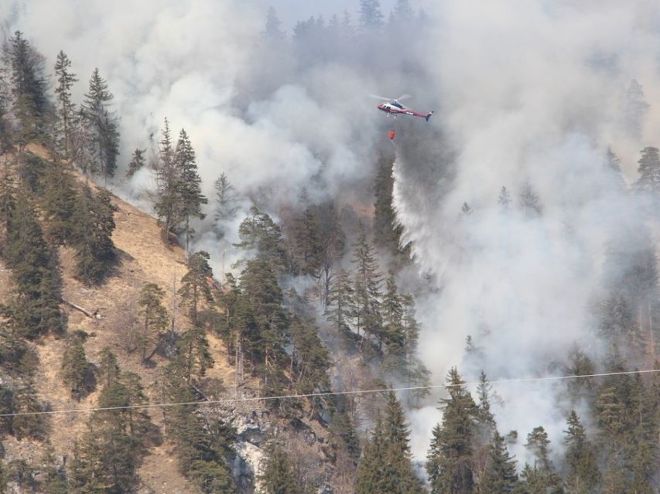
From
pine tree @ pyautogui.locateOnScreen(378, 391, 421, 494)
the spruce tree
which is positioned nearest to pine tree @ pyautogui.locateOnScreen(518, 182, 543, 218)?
pine tree @ pyautogui.locateOnScreen(378, 391, 421, 494)

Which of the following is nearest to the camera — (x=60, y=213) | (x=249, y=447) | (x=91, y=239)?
(x=249, y=447)

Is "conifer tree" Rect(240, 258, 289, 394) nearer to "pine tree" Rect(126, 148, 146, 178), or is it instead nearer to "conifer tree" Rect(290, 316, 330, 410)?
"conifer tree" Rect(290, 316, 330, 410)

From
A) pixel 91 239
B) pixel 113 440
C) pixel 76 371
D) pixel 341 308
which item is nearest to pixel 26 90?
pixel 91 239

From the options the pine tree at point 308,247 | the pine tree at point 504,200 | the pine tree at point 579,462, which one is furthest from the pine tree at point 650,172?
the pine tree at point 579,462

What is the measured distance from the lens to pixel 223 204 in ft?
396

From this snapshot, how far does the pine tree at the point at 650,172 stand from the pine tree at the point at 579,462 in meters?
41.4

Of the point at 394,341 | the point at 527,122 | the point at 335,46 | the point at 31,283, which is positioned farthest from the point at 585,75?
the point at 31,283

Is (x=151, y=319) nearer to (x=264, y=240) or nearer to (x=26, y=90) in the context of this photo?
(x=264, y=240)

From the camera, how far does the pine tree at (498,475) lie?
80.4 metres

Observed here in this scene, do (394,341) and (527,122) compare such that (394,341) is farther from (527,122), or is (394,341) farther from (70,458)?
(527,122)

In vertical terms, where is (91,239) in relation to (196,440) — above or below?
above

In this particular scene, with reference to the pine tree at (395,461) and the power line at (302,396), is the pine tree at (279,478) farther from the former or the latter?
the power line at (302,396)

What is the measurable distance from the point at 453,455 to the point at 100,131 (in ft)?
201

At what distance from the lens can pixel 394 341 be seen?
345ft
